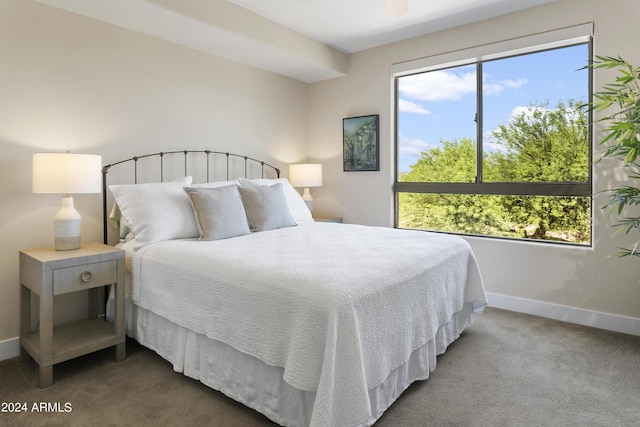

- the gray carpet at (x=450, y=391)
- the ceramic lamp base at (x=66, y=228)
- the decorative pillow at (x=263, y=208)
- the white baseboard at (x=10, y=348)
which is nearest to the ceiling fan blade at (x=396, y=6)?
the decorative pillow at (x=263, y=208)

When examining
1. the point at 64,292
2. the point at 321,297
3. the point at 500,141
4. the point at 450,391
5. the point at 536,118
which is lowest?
the point at 450,391

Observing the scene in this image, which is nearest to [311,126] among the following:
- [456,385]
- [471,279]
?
[471,279]

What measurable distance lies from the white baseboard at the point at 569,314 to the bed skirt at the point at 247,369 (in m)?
1.10

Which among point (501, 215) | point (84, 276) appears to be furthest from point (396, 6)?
point (84, 276)

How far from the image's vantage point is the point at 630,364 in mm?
2420

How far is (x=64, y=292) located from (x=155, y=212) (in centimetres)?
72

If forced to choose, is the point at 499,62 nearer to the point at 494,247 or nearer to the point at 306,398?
the point at 494,247

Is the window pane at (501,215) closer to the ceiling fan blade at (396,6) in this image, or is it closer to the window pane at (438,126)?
the window pane at (438,126)

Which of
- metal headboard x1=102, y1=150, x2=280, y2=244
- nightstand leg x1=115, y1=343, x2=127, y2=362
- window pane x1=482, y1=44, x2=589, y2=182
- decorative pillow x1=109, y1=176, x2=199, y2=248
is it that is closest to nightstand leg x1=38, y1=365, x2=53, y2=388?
nightstand leg x1=115, y1=343, x2=127, y2=362

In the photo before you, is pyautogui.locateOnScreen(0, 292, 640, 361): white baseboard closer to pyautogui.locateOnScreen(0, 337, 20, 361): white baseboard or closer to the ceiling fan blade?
pyautogui.locateOnScreen(0, 337, 20, 361): white baseboard

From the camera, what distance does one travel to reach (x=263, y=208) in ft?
10.2

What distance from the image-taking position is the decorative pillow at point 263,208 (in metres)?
3.08

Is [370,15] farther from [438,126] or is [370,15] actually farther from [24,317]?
[24,317]

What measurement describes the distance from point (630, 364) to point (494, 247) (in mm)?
1328
